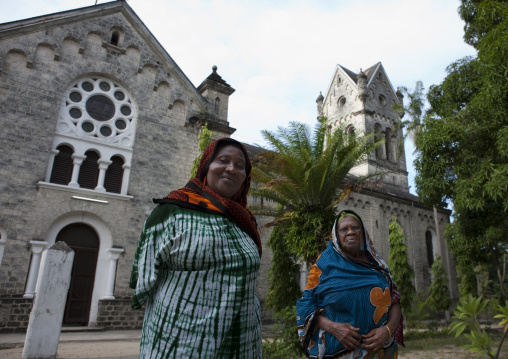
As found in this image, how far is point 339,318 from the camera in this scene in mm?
2855

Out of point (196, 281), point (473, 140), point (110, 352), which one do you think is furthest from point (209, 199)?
point (473, 140)

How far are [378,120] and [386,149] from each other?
102 inches

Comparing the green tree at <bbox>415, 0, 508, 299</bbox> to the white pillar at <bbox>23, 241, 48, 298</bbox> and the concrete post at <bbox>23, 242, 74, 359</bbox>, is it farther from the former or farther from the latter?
the white pillar at <bbox>23, 241, 48, 298</bbox>

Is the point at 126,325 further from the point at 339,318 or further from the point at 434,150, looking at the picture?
the point at 434,150

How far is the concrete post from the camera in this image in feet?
19.7

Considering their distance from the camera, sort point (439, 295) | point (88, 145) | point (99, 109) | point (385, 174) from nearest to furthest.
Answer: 1. point (88, 145)
2. point (99, 109)
3. point (439, 295)
4. point (385, 174)

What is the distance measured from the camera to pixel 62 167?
36.0 ft

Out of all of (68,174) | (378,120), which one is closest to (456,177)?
(68,174)

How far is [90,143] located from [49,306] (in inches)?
261

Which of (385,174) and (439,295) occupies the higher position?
(385,174)

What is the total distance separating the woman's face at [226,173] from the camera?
202 centimetres

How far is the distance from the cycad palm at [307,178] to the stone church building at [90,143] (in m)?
5.20

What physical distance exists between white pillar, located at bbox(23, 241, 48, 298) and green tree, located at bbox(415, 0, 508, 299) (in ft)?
36.4

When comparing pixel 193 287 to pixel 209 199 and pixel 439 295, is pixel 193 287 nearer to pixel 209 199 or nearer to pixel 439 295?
pixel 209 199
